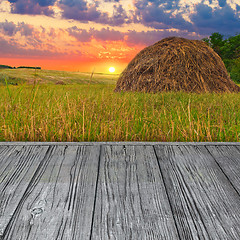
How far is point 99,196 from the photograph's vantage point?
1.17m

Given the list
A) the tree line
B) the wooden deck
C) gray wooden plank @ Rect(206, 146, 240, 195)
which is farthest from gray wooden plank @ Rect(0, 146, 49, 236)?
the tree line

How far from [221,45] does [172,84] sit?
128ft

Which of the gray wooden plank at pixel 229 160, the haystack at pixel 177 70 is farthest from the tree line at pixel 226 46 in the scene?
the gray wooden plank at pixel 229 160

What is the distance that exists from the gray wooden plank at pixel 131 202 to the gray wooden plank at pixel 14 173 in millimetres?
422

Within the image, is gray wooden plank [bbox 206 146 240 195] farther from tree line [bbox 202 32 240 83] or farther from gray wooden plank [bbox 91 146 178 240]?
tree line [bbox 202 32 240 83]

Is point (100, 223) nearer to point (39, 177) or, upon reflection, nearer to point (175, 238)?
point (175, 238)

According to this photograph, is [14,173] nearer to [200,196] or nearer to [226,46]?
[200,196]

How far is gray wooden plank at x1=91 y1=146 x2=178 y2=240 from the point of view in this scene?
0.95 m

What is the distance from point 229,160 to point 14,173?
149 centimetres

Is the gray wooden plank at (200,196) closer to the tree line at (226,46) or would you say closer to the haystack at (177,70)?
the haystack at (177,70)

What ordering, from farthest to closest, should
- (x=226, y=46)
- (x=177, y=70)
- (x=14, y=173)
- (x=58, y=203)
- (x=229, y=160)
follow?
(x=226, y=46) → (x=177, y=70) → (x=229, y=160) → (x=14, y=173) → (x=58, y=203)

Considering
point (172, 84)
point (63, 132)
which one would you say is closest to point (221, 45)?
point (172, 84)

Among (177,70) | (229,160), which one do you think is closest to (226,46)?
(177,70)

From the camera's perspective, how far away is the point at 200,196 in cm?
120
